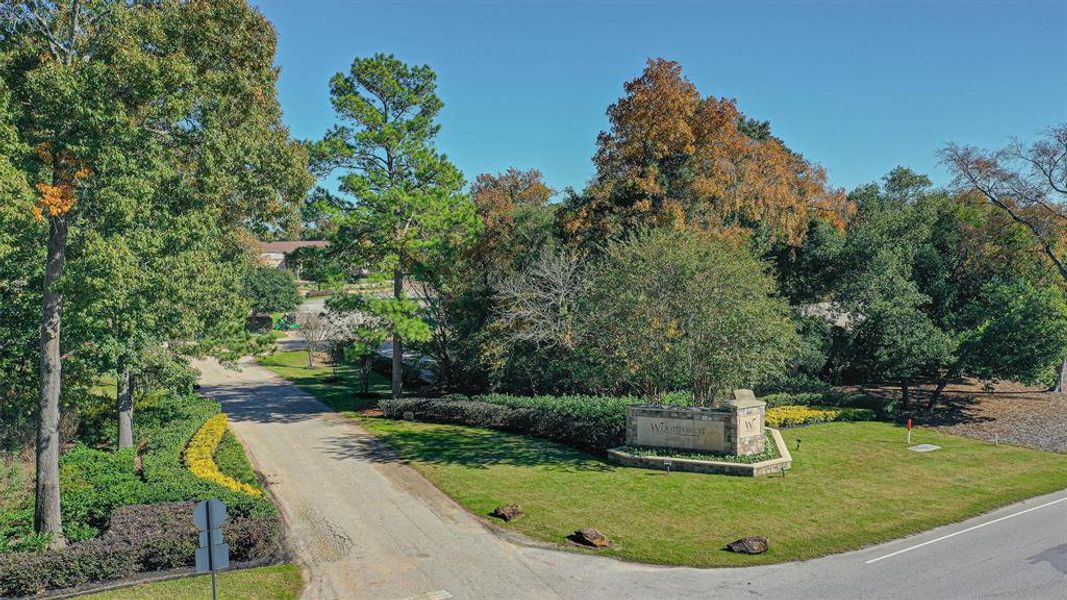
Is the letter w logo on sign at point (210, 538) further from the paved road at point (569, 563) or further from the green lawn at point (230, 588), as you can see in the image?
the paved road at point (569, 563)

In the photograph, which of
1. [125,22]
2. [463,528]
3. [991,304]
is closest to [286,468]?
[463,528]

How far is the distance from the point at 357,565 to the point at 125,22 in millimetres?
12322

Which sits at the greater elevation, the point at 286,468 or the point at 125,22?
the point at 125,22

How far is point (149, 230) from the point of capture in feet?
55.3

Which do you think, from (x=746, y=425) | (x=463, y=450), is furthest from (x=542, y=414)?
(x=746, y=425)

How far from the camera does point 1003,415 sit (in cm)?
3136

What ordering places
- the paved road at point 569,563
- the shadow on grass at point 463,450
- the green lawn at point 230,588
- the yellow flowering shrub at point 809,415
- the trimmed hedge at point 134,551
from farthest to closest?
the yellow flowering shrub at point 809,415, the shadow on grass at point 463,450, the paved road at point 569,563, the green lawn at point 230,588, the trimmed hedge at point 134,551

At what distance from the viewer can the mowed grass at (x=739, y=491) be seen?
1581 cm

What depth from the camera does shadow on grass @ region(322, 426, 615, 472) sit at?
22547mm

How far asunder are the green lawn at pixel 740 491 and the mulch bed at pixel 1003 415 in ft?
6.82

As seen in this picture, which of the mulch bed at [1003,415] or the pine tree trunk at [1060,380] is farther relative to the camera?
the pine tree trunk at [1060,380]

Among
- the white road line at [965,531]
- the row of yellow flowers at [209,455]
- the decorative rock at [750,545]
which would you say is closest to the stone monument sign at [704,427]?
the white road line at [965,531]

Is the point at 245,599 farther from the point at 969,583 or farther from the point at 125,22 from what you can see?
the point at 969,583

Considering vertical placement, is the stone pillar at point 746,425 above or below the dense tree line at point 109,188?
below
